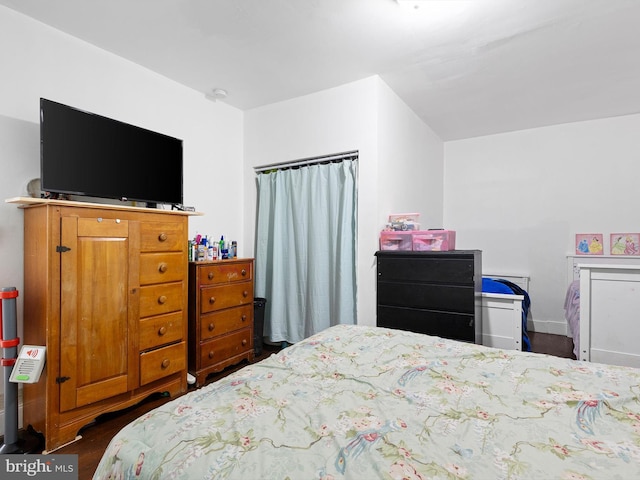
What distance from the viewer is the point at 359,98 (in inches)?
112

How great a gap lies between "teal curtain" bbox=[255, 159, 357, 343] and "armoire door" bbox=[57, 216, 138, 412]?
1458mm

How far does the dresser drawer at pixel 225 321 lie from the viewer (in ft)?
8.42

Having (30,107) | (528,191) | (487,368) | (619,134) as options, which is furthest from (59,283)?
(619,134)

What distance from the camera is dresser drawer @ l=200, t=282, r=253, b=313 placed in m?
2.57

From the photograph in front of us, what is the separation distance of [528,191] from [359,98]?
2.66 m

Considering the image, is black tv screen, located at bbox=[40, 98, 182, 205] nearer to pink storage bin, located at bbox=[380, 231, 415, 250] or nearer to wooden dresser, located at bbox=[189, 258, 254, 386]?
wooden dresser, located at bbox=[189, 258, 254, 386]

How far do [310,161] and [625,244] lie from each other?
141 inches

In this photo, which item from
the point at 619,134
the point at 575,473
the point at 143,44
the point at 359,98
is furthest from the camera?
the point at 619,134

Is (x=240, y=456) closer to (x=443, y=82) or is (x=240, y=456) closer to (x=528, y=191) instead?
(x=443, y=82)

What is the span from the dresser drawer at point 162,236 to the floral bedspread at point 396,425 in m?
1.39

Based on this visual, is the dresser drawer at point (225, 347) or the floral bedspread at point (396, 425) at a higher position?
the floral bedspread at point (396, 425)

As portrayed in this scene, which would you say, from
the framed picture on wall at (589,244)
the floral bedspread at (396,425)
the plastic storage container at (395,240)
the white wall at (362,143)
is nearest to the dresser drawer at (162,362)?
the floral bedspread at (396,425)

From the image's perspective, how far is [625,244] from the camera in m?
3.61

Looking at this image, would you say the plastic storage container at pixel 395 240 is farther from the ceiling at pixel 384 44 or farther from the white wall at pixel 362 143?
the ceiling at pixel 384 44
